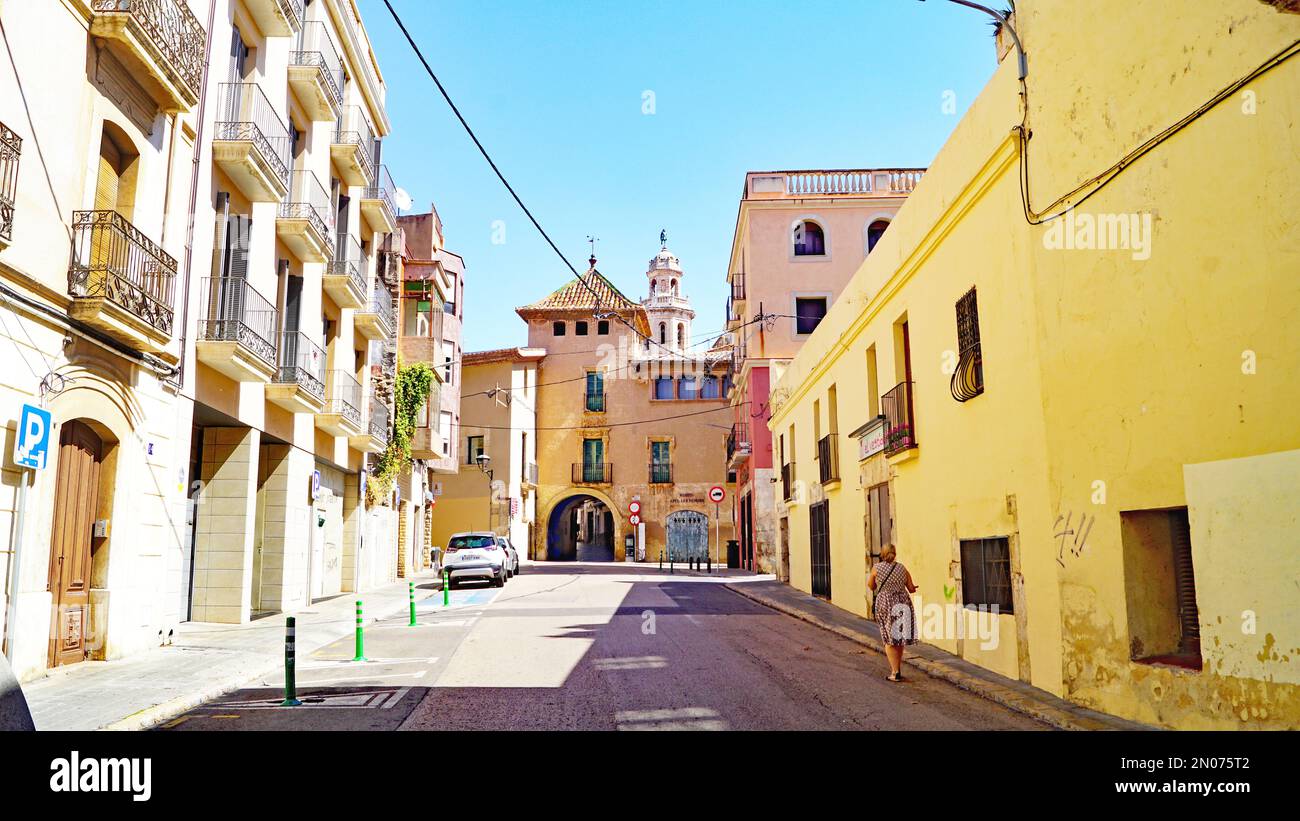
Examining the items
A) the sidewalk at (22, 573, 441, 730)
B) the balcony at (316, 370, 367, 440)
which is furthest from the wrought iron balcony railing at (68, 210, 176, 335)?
the balcony at (316, 370, 367, 440)

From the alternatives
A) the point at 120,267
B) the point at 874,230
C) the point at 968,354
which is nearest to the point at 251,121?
the point at 120,267

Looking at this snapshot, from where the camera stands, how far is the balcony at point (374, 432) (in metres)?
23.8

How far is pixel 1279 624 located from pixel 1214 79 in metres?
3.78

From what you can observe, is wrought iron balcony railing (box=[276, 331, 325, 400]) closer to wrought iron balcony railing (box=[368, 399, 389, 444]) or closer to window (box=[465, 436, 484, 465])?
wrought iron balcony railing (box=[368, 399, 389, 444])

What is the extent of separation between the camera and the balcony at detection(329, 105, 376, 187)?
21266 millimetres

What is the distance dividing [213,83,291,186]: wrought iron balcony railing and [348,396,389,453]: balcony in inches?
337

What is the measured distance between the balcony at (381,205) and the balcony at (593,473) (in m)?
26.4

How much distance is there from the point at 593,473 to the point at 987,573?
40471 mm

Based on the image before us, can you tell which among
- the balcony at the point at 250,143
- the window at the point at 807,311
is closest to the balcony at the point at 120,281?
the balcony at the point at 250,143

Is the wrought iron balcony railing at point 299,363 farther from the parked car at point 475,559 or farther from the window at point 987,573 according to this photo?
the window at point 987,573

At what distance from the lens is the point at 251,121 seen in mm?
15039
